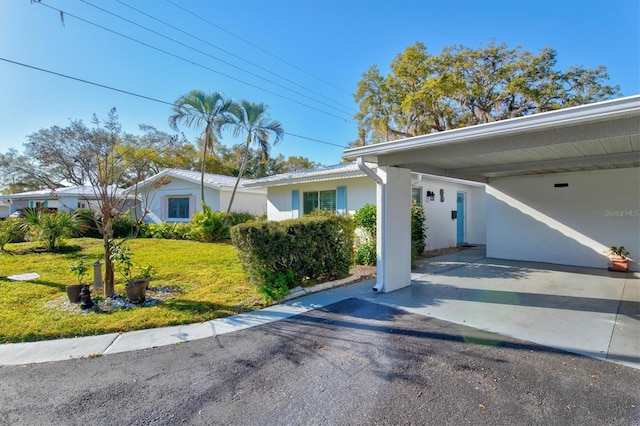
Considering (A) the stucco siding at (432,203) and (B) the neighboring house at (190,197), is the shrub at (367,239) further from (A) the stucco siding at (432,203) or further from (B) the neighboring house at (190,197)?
(B) the neighboring house at (190,197)

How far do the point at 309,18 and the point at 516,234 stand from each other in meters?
9.97

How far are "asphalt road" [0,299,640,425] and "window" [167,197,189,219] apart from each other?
1418 cm

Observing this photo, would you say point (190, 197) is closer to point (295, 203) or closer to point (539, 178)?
point (295, 203)

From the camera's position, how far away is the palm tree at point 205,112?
13.8 m

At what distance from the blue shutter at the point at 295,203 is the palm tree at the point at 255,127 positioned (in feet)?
11.9

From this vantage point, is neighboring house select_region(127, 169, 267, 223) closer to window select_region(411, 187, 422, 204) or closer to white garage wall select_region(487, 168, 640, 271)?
window select_region(411, 187, 422, 204)

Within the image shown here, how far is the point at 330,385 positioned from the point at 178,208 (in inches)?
640

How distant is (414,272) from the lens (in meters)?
7.77

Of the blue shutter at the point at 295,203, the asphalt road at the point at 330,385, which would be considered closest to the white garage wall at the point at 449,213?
the blue shutter at the point at 295,203

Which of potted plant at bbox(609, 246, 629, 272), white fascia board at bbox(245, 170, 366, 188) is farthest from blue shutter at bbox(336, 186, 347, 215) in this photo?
potted plant at bbox(609, 246, 629, 272)

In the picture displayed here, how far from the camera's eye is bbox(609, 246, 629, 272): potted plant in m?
7.53

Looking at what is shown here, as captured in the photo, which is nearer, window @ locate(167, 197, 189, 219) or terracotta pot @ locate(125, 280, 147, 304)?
terracotta pot @ locate(125, 280, 147, 304)

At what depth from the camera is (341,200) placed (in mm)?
10750

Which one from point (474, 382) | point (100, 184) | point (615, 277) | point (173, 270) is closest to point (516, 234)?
point (615, 277)
